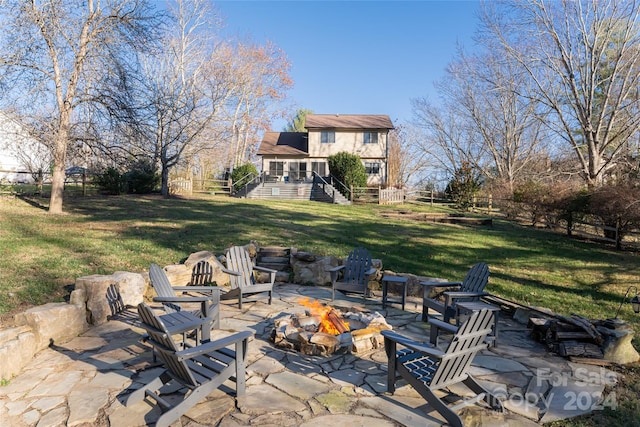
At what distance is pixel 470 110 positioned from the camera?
94.0 ft

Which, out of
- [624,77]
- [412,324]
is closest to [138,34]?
[412,324]

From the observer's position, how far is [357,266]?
6535 millimetres

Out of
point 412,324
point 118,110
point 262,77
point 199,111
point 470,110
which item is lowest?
point 412,324

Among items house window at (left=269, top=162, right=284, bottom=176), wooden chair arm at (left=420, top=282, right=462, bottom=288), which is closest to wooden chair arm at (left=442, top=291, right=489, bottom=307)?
wooden chair arm at (left=420, top=282, right=462, bottom=288)

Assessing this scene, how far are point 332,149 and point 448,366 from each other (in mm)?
28376

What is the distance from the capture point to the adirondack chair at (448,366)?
9.87 feet

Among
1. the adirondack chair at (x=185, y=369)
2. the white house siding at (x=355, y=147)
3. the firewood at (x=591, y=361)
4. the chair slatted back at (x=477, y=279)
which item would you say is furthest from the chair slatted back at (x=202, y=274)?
the white house siding at (x=355, y=147)

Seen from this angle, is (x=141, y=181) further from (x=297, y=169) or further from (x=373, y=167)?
(x=373, y=167)

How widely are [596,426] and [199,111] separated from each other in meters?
21.4

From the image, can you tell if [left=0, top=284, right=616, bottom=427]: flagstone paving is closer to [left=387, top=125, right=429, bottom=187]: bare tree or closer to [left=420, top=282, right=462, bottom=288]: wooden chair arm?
[left=420, top=282, right=462, bottom=288]: wooden chair arm

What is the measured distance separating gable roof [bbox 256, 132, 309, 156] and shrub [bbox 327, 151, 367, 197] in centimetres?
717

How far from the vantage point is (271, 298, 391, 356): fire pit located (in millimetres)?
4215

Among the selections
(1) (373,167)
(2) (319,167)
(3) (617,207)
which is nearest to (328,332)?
(3) (617,207)

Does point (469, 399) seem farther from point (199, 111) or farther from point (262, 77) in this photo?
point (262, 77)
